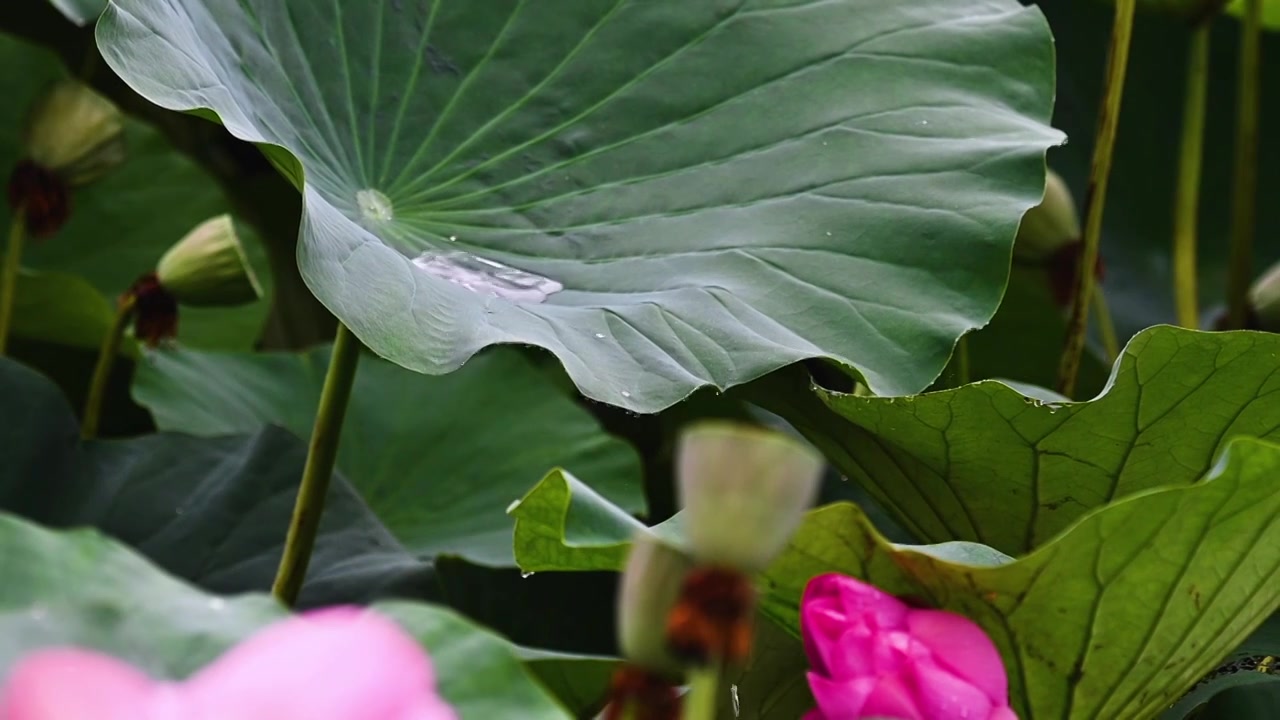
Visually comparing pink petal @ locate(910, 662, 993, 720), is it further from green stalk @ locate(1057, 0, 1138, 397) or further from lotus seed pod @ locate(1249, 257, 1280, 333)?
lotus seed pod @ locate(1249, 257, 1280, 333)

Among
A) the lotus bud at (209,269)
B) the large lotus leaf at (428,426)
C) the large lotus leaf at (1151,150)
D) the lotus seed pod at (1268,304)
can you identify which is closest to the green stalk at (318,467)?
the lotus bud at (209,269)

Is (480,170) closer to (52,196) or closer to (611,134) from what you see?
(611,134)

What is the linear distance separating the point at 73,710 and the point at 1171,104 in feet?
6.52

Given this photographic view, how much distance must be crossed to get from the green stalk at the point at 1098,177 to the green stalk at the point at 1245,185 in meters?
0.40

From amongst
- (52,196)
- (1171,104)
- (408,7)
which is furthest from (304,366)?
(1171,104)

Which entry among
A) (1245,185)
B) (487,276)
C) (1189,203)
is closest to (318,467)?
(487,276)

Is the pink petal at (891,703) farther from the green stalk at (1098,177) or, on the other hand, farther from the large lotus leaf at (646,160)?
the green stalk at (1098,177)

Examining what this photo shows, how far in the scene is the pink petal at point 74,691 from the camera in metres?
0.31

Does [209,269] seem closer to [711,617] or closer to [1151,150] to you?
[711,617]

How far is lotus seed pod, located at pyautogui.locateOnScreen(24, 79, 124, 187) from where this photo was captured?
1.21 m

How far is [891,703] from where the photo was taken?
0.51 meters

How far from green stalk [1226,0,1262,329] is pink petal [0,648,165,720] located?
4.02 ft

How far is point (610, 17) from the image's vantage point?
1.07 metres

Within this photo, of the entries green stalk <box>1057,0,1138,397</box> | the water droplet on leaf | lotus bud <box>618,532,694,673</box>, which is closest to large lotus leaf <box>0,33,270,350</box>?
the water droplet on leaf
